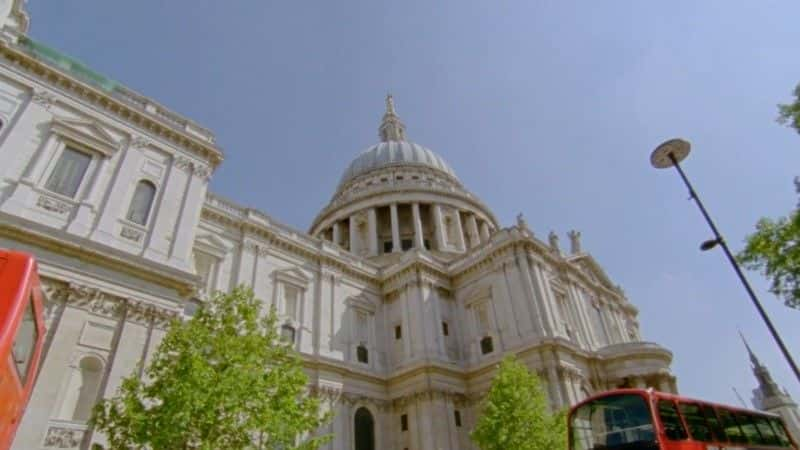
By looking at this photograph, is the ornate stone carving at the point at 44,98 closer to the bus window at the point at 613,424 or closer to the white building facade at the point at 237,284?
the white building facade at the point at 237,284

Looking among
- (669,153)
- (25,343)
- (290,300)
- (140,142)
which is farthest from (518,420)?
(140,142)

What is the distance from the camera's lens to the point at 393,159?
5403 centimetres

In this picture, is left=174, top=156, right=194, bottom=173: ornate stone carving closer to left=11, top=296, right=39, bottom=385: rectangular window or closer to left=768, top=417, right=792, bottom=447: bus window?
left=11, top=296, right=39, bottom=385: rectangular window

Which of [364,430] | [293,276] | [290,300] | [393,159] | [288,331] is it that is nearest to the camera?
[288,331]

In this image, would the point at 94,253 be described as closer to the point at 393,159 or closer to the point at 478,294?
the point at 478,294

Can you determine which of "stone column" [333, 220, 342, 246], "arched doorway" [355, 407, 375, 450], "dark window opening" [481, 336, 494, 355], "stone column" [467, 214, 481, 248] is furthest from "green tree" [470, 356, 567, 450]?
"stone column" [333, 220, 342, 246]

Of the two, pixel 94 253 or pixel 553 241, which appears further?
pixel 553 241

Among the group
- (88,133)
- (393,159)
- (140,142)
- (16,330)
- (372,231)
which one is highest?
(393,159)

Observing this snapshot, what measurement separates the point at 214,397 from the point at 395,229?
106 ft

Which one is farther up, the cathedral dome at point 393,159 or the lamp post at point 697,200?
the cathedral dome at point 393,159

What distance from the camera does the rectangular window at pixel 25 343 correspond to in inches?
253

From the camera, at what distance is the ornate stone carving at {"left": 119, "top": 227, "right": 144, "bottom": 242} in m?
16.9

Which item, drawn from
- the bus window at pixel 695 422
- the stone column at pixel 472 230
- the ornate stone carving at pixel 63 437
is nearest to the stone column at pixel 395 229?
the stone column at pixel 472 230

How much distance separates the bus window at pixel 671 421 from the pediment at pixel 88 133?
2137 cm
